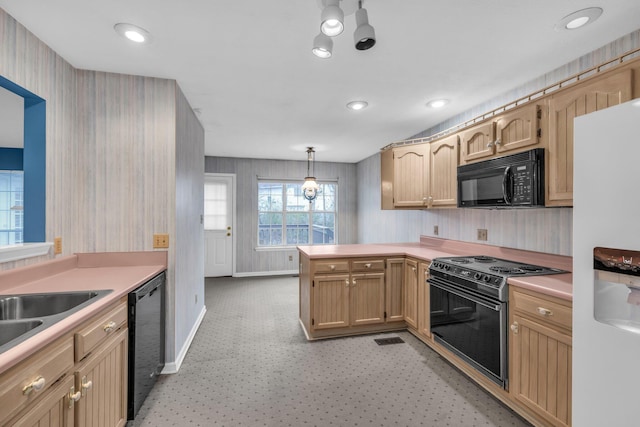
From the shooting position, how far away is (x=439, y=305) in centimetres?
265

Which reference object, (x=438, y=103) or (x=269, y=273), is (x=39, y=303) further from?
(x=269, y=273)

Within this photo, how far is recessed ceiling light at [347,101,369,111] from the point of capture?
10.2 ft

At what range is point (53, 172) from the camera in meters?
2.07

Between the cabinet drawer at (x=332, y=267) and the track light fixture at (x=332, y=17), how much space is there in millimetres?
2178

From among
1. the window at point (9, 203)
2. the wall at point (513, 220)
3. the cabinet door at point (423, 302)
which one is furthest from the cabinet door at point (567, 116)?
the window at point (9, 203)

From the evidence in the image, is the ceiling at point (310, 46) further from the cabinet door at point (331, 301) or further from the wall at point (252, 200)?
the wall at point (252, 200)

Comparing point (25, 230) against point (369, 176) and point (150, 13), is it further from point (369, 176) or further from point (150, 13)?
point (369, 176)

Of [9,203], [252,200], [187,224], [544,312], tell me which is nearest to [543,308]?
[544,312]

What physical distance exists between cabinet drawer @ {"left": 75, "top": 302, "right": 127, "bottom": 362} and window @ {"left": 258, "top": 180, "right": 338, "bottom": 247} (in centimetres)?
468

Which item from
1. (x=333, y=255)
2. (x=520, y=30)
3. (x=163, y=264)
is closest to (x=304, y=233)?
(x=333, y=255)

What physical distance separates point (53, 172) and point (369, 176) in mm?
5034

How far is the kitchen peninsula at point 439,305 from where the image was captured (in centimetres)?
169

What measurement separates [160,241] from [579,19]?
3275mm

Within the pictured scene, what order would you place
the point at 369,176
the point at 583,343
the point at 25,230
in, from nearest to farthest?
the point at 583,343
the point at 25,230
the point at 369,176
